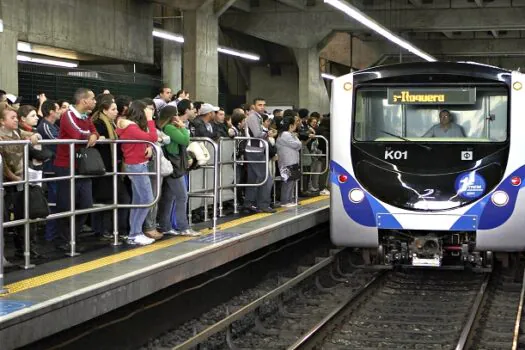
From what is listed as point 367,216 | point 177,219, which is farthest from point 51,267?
point 367,216

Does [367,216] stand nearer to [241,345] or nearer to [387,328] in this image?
[387,328]

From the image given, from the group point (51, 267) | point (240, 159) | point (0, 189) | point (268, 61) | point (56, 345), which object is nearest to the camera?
point (0, 189)

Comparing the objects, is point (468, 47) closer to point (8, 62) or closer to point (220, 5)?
point (220, 5)

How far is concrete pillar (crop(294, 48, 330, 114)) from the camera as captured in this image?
30484 mm

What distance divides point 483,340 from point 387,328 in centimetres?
101

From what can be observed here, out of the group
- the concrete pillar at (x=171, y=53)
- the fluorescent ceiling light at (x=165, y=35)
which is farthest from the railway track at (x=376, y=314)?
the concrete pillar at (x=171, y=53)

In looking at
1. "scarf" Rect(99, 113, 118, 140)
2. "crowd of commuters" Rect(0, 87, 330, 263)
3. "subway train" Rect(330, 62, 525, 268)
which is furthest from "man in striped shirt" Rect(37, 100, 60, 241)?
"subway train" Rect(330, 62, 525, 268)

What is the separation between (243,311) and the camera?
8914 millimetres

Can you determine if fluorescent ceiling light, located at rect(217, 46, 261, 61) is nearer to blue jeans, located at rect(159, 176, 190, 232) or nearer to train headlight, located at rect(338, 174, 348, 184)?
train headlight, located at rect(338, 174, 348, 184)

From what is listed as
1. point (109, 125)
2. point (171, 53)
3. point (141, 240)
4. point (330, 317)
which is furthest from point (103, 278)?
point (171, 53)

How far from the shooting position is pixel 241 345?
859 cm

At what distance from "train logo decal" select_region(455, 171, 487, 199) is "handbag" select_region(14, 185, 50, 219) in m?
5.03

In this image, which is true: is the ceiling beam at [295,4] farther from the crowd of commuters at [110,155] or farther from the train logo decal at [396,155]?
the train logo decal at [396,155]

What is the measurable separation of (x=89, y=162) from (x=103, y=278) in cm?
168
